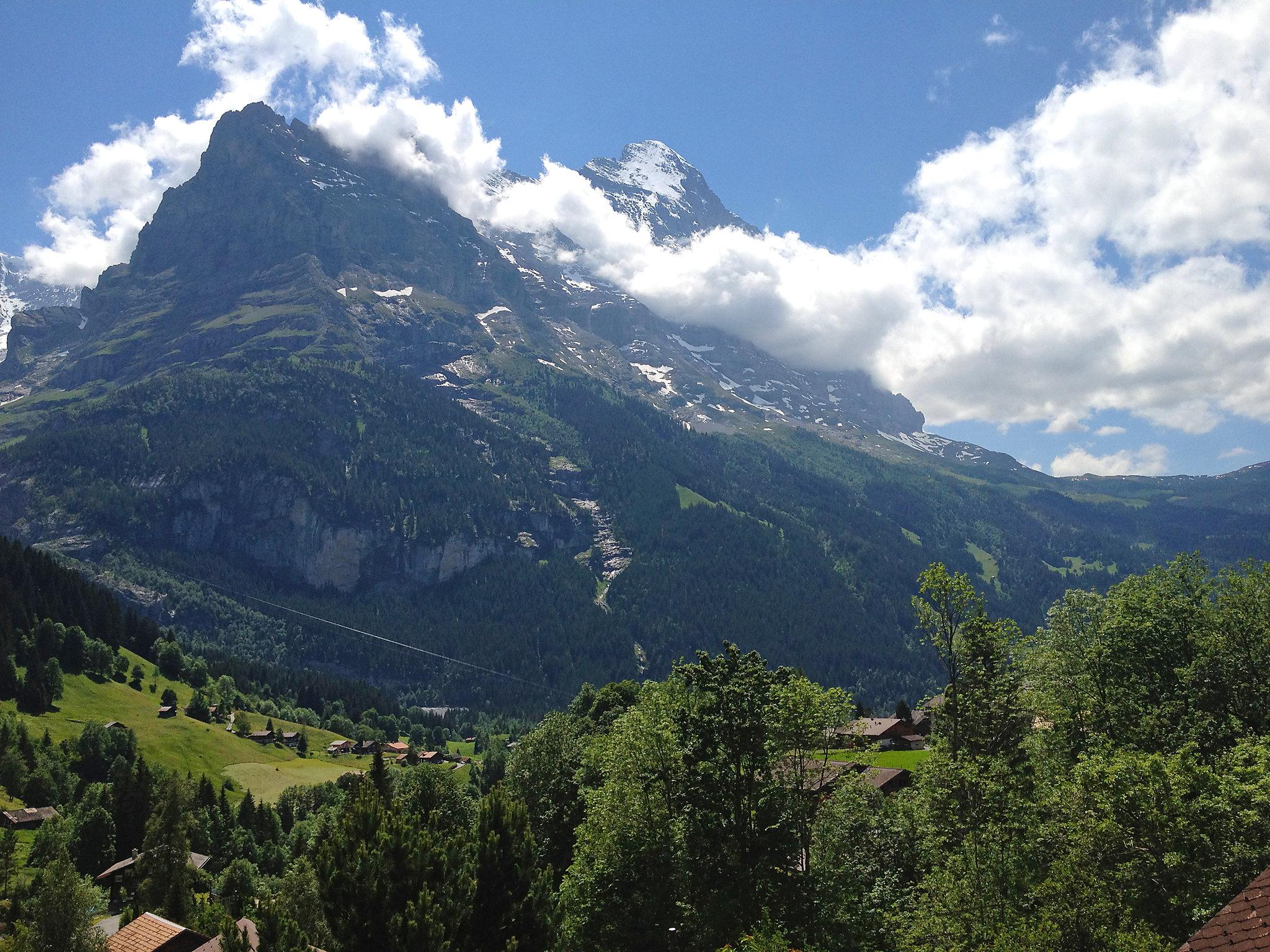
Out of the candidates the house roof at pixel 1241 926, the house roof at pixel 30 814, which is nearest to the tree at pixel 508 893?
the house roof at pixel 1241 926

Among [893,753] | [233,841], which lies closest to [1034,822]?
[893,753]

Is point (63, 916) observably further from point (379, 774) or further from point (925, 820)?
point (925, 820)

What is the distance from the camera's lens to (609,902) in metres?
37.1

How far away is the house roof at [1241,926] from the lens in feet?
A: 37.8

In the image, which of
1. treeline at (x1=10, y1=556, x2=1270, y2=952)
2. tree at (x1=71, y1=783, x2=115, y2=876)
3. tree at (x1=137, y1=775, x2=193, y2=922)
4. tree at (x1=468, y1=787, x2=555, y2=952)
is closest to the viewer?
treeline at (x1=10, y1=556, x2=1270, y2=952)

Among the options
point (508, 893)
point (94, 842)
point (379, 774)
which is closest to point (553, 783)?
point (379, 774)

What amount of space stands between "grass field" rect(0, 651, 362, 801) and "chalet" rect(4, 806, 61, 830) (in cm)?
2596

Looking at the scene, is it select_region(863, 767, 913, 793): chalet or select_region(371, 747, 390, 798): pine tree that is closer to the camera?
select_region(371, 747, 390, 798): pine tree

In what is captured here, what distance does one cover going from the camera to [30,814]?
90.8m

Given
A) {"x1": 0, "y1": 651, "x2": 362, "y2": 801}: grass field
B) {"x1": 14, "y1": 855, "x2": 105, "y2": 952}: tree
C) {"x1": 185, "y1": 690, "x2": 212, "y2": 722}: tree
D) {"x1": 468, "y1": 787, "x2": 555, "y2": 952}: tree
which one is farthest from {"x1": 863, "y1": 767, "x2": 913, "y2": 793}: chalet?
{"x1": 185, "y1": 690, "x2": 212, "y2": 722}: tree

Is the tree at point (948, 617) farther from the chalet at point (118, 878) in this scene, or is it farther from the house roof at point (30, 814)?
the house roof at point (30, 814)

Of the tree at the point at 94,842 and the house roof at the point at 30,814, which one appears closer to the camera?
the tree at the point at 94,842

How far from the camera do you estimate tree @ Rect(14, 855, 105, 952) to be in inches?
1844

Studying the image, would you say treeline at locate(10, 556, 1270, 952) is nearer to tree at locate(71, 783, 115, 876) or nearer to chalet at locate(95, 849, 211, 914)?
chalet at locate(95, 849, 211, 914)
